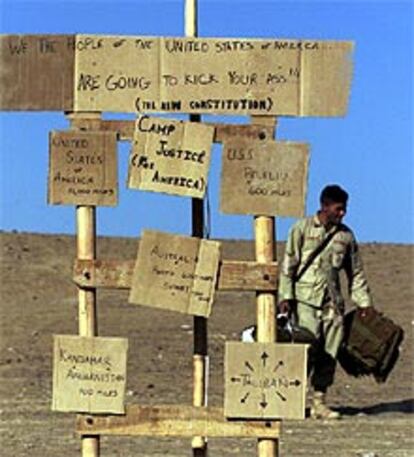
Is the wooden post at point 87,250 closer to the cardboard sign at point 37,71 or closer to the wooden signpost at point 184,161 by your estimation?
the wooden signpost at point 184,161

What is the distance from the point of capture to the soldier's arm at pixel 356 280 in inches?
502

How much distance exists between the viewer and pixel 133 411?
26.4 feet

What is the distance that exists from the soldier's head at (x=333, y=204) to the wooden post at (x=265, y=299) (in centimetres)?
421

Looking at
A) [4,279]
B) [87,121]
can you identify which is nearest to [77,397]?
[87,121]

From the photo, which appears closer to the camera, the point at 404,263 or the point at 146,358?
the point at 146,358

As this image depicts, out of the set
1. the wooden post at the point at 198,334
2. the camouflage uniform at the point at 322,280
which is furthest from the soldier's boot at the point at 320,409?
the wooden post at the point at 198,334

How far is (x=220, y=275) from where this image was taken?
797cm

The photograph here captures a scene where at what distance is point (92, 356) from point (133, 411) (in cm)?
35

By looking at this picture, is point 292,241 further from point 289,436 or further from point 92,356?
point 92,356

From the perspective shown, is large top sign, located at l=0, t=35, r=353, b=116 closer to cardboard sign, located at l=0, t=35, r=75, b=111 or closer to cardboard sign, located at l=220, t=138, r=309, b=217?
cardboard sign, located at l=0, t=35, r=75, b=111

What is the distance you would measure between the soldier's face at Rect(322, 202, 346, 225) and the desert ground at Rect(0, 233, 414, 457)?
162 centimetres

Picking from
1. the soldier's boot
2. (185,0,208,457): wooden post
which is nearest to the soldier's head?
the soldier's boot

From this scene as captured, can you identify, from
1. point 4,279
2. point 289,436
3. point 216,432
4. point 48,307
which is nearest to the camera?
point 216,432

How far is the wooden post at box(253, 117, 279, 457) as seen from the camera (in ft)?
Answer: 26.3
